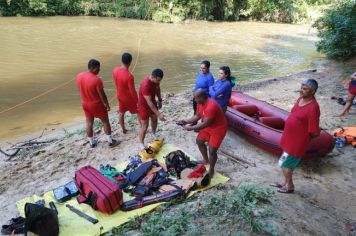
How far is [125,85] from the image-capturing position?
21.0 feet

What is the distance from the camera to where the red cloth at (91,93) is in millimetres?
5922

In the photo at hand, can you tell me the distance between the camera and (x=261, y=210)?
4285 mm

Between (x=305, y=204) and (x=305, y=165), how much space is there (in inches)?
58.8

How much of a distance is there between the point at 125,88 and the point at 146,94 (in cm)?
74

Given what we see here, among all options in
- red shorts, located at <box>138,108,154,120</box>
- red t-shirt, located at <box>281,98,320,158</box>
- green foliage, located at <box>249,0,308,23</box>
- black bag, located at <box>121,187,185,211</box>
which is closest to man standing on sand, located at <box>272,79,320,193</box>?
red t-shirt, located at <box>281,98,320,158</box>

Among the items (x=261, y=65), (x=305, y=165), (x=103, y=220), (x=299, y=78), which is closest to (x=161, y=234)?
(x=103, y=220)

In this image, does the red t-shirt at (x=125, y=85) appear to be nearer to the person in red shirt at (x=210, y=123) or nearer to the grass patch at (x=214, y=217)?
the person in red shirt at (x=210, y=123)

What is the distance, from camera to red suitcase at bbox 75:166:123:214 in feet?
14.8

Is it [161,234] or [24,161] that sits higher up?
[161,234]

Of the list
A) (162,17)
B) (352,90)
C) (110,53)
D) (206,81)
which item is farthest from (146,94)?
(162,17)

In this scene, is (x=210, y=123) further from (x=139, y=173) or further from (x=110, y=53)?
(x=110, y=53)

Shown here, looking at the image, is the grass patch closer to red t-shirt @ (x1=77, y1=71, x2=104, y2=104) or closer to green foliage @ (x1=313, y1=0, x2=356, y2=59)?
red t-shirt @ (x1=77, y1=71, x2=104, y2=104)

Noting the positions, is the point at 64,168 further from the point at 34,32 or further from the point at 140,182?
the point at 34,32

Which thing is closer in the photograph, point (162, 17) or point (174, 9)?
point (162, 17)
